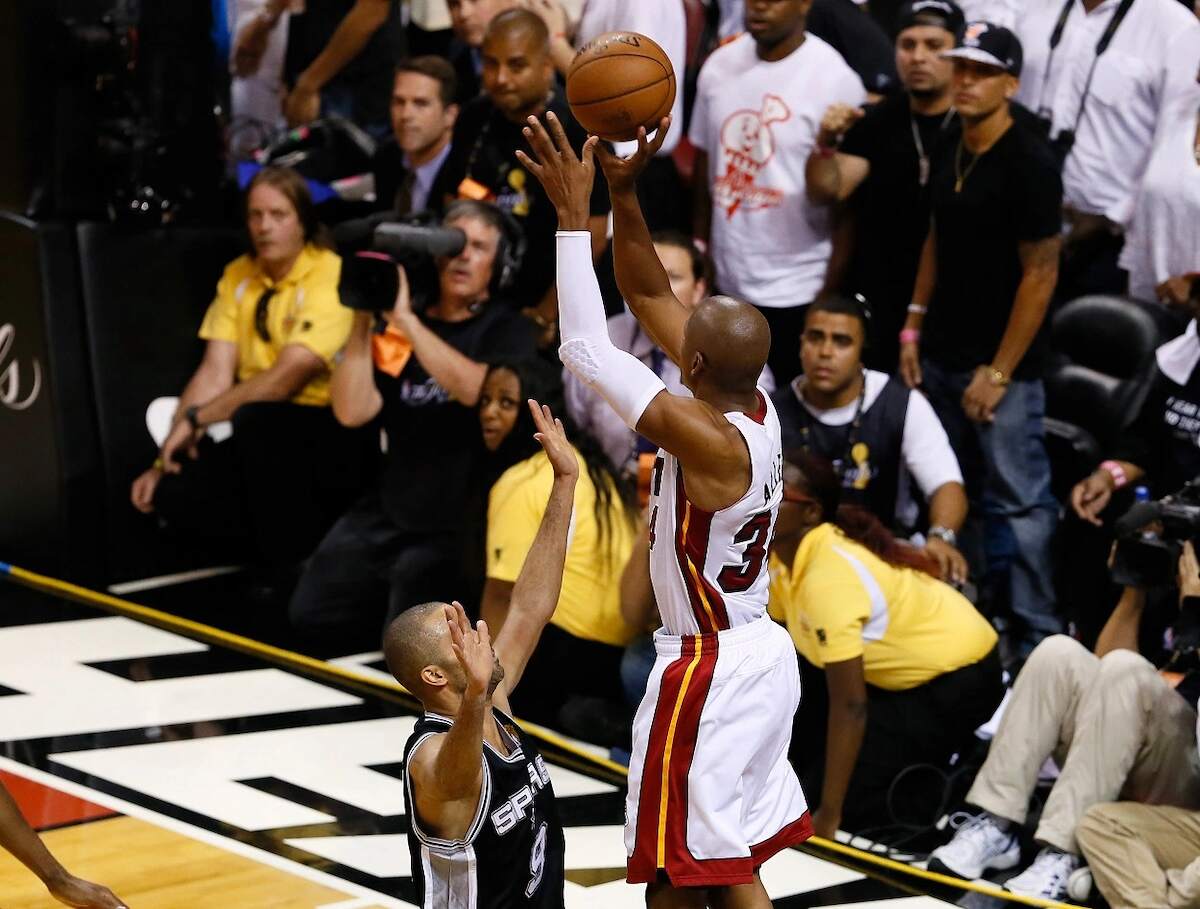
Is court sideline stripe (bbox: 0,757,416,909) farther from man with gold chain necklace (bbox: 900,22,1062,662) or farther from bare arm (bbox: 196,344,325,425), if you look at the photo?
man with gold chain necklace (bbox: 900,22,1062,662)

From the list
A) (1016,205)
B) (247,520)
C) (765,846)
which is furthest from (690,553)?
(247,520)

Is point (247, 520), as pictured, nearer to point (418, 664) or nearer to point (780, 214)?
point (780, 214)

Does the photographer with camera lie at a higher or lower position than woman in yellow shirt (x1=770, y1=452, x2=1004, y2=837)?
higher

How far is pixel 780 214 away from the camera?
22.8 ft

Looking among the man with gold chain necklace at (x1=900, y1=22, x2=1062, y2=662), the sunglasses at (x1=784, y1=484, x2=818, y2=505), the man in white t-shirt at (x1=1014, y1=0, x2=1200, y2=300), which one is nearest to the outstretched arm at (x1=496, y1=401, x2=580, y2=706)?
the sunglasses at (x1=784, y1=484, x2=818, y2=505)

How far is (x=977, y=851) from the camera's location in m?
5.38

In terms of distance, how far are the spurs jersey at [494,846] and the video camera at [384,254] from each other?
3102mm

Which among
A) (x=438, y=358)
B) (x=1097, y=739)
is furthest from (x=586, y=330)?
(x=438, y=358)

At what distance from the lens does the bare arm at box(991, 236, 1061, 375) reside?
20.9 feet

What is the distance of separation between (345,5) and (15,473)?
2.40 metres

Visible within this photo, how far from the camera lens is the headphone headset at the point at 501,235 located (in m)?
6.84

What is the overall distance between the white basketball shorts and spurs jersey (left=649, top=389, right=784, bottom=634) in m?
0.05

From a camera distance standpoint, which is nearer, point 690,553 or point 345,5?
point 690,553

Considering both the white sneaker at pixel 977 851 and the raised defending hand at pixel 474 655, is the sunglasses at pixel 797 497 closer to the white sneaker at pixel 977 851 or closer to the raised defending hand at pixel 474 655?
the white sneaker at pixel 977 851
